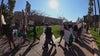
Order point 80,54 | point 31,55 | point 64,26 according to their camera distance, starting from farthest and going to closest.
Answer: point 64,26 < point 80,54 < point 31,55

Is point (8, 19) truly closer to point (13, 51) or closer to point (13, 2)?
point (13, 2)

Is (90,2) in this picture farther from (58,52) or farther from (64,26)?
(58,52)

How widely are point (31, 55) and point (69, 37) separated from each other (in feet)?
14.3

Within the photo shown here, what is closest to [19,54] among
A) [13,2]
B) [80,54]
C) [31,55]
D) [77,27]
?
[31,55]

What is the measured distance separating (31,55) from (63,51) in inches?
111

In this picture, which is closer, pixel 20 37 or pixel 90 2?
pixel 20 37

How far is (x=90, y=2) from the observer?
66.2 metres

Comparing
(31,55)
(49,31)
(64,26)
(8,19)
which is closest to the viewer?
(31,55)

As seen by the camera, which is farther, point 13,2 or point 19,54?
point 13,2

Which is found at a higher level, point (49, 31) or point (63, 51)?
point (49, 31)

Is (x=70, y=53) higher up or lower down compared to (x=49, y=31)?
lower down

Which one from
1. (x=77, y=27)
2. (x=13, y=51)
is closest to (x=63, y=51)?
(x=13, y=51)

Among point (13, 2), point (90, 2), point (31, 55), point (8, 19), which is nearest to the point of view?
point (31, 55)

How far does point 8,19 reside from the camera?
5466cm
